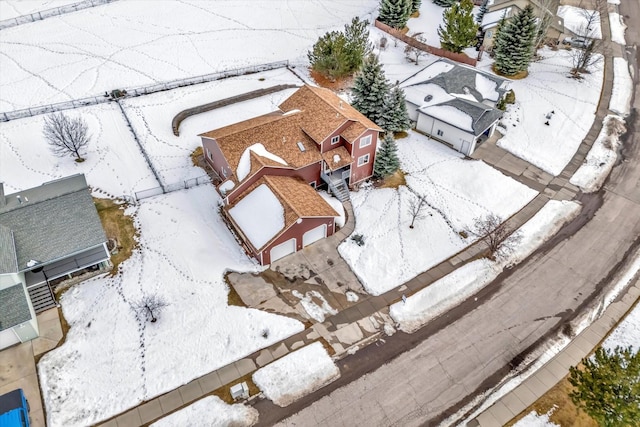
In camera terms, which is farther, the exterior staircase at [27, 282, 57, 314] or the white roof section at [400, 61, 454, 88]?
the white roof section at [400, 61, 454, 88]

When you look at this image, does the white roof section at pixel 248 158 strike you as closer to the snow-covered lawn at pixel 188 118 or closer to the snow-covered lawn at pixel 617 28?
the snow-covered lawn at pixel 188 118

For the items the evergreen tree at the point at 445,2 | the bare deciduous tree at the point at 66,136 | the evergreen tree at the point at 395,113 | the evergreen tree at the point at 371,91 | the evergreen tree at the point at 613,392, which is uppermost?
the evergreen tree at the point at 445,2

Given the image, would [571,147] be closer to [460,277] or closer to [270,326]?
[460,277]

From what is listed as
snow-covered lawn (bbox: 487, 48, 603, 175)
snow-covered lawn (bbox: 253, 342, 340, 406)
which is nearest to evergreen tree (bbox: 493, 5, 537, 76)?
snow-covered lawn (bbox: 487, 48, 603, 175)

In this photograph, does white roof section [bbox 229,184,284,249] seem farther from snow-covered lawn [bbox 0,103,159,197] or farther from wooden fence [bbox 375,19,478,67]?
wooden fence [bbox 375,19,478,67]

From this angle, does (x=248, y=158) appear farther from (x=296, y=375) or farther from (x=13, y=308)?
(x=13, y=308)

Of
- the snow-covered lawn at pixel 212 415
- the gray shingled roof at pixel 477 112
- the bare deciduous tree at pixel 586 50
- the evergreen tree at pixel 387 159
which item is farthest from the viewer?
the bare deciduous tree at pixel 586 50

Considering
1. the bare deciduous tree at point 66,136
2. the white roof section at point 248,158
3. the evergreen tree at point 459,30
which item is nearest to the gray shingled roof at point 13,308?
the white roof section at point 248,158
